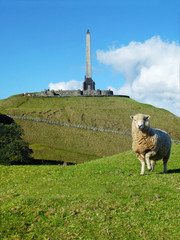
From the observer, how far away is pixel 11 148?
42219 millimetres

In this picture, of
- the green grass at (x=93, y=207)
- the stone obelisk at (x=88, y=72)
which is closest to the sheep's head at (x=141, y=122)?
the green grass at (x=93, y=207)

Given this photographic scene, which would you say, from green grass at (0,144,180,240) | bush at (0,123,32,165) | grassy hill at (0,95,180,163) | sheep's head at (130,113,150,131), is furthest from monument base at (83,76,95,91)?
green grass at (0,144,180,240)

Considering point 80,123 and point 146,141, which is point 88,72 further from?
point 146,141

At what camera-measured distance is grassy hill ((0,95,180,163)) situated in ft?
223

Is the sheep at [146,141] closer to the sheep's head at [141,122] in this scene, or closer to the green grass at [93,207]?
the sheep's head at [141,122]

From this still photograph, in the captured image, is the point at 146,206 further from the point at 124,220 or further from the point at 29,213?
the point at 29,213

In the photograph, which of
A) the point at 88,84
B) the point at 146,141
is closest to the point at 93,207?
the point at 146,141

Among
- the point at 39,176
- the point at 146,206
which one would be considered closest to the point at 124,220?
the point at 146,206

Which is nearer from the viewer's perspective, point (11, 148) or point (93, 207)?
point (93, 207)

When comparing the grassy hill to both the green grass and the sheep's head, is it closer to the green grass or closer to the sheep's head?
the sheep's head

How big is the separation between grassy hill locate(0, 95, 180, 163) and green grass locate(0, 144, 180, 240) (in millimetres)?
42683

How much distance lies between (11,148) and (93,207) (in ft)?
108

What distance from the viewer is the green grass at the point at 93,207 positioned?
1020cm

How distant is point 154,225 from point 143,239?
3.74ft
